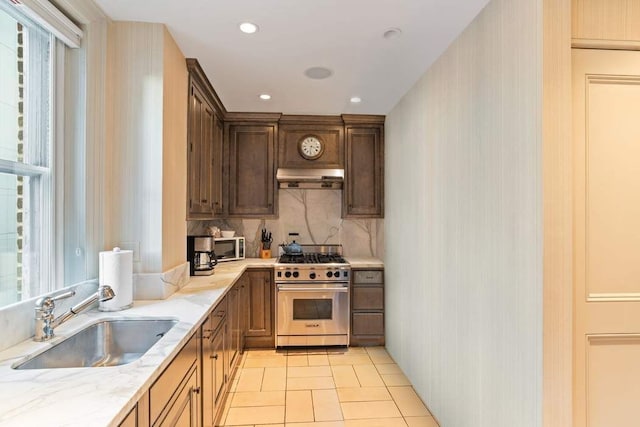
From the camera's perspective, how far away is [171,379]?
4.65 feet

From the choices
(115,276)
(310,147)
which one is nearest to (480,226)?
(115,276)

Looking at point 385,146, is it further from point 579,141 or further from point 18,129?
point 18,129

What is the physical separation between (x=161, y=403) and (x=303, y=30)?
2.14 metres

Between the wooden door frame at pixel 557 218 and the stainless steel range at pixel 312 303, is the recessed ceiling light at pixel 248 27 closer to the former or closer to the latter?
the wooden door frame at pixel 557 218

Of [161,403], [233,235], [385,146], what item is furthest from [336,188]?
[161,403]

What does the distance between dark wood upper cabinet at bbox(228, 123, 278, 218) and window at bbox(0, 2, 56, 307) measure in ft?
7.36

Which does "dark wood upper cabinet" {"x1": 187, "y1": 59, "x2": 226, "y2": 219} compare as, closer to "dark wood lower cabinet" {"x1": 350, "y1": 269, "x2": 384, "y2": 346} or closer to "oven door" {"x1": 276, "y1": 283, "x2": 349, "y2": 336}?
"oven door" {"x1": 276, "y1": 283, "x2": 349, "y2": 336}

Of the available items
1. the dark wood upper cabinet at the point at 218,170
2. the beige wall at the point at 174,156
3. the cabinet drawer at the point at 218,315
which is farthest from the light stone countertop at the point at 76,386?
the dark wood upper cabinet at the point at 218,170

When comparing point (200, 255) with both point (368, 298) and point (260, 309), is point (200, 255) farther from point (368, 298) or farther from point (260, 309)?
point (368, 298)

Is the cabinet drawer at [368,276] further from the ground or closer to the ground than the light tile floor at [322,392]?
further from the ground

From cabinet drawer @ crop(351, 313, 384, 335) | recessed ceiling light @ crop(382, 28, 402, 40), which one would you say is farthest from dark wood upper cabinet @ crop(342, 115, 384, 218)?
recessed ceiling light @ crop(382, 28, 402, 40)

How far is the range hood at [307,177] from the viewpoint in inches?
157

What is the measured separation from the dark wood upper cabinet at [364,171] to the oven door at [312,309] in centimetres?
96

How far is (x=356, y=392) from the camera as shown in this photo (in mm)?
2902
